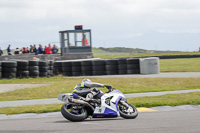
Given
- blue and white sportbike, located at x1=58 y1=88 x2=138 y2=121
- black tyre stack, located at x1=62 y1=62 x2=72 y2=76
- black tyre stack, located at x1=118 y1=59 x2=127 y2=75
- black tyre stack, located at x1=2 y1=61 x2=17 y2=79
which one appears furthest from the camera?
black tyre stack, located at x1=118 y1=59 x2=127 y2=75

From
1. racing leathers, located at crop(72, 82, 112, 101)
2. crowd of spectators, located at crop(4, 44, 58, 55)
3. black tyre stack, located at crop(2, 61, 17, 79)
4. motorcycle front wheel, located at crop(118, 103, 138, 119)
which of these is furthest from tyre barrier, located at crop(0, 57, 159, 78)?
motorcycle front wheel, located at crop(118, 103, 138, 119)

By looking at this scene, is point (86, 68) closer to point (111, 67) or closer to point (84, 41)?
point (111, 67)

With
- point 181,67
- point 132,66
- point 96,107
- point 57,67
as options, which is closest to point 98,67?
point 132,66

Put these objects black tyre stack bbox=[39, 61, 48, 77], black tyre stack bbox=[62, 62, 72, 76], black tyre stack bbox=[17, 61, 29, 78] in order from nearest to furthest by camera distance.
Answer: black tyre stack bbox=[17, 61, 29, 78] < black tyre stack bbox=[39, 61, 48, 77] < black tyre stack bbox=[62, 62, 72, 76]

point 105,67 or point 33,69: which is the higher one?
point 33,69

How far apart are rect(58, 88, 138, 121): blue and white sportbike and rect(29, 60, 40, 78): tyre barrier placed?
44.3 ft

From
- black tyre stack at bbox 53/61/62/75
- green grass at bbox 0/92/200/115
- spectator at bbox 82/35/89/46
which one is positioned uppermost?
spectator at bbox 82/35/89/46

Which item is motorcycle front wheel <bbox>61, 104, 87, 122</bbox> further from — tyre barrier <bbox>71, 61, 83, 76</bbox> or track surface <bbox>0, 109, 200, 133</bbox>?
tyre barrier <bbox>71, 61, 83, 76</bbox>

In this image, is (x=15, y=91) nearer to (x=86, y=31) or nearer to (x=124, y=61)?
(x=124, y=61)

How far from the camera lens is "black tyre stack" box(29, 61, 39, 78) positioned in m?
22.6

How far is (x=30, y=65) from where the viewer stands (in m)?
22.5

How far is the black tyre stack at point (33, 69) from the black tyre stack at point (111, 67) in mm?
4718

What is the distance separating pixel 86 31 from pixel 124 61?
482 inches

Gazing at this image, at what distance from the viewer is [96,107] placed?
9344 mm
